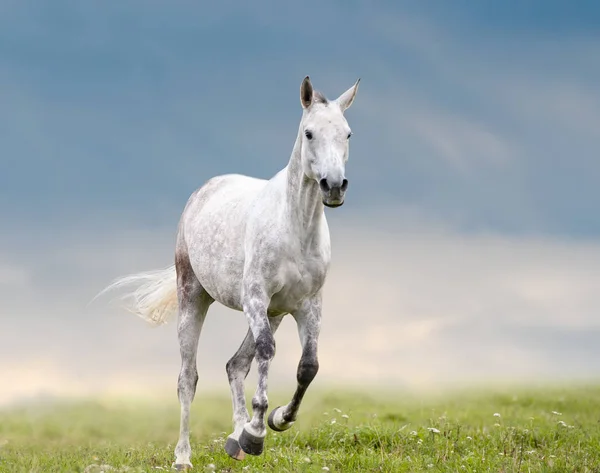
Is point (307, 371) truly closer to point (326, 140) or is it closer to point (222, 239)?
point (222, 239)

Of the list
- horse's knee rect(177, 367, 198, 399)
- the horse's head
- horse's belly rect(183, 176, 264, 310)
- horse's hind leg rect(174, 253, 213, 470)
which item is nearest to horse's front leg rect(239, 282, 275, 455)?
horse's belly rect(183, 176, 264, 310)

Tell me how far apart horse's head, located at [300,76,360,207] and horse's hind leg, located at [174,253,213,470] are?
9.55 ft

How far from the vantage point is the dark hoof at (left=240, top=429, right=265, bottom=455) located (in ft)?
25.9

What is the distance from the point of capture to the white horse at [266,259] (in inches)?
297

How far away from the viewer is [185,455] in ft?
30.6

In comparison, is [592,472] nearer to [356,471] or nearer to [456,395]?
[356,471]

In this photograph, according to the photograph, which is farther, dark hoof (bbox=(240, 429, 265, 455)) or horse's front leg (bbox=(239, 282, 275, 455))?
dark hoof (bbox=(240, 429, 265, 455))

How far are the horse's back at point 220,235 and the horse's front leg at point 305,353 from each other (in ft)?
2.69

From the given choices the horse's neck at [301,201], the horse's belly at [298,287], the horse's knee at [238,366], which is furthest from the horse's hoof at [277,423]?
the horse's neck at [301,201]

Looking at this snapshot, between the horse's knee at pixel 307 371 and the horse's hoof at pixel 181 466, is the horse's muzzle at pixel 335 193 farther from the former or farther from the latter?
the horse's hoof at pixel 181 466

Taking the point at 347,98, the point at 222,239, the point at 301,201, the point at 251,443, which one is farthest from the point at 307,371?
the point at 347,98

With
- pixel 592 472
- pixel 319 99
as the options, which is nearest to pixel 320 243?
pixel 319 99

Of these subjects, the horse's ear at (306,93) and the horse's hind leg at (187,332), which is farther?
the horse's hind leg at (187,332)

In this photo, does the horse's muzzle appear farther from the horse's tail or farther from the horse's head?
the horse's tail
